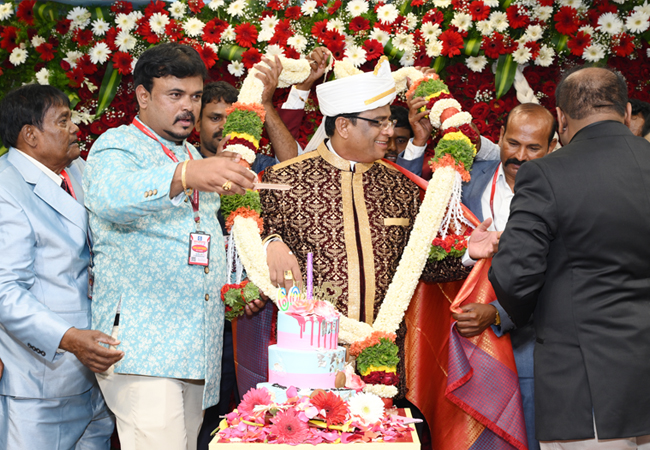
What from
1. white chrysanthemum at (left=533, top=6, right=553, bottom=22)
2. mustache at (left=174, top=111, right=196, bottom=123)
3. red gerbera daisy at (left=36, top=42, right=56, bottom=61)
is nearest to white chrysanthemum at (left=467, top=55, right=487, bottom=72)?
white chrysanthemum at (left=533, top=6, right=553, bottom=22)

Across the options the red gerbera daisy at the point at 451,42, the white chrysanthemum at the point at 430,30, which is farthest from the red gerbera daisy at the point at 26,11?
the red gerbera daisy at the point at 451,42

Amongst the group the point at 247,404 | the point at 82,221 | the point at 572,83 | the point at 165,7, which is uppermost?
the point at 165,7

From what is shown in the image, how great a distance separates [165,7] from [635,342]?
4.18 meters

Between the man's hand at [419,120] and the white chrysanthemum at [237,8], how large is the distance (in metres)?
1.84

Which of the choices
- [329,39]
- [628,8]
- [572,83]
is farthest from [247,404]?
[628,8]

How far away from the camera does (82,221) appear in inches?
121

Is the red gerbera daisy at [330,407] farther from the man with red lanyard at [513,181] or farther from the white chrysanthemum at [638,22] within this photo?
the white chrysanthemum at [638,22]

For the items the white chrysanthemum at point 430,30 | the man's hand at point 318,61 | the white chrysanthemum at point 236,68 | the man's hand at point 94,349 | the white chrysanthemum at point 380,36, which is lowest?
the man's hand at point 94,349

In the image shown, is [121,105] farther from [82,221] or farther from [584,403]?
[584,403]

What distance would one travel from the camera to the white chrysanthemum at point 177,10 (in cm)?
478

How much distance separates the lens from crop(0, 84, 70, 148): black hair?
3.13m

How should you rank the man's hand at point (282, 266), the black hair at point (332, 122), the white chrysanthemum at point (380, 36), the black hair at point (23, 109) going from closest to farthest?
the man's hand at point (282, 266), the black hair at point (23, 109), the black hair at point (332, 122), the white chrysanthemum at point (380, 36)

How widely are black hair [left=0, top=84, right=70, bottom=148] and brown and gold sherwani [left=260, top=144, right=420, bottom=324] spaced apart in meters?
1.19

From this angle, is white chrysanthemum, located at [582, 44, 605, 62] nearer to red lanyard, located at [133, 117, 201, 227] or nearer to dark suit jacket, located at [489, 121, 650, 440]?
dark suit jacket, located at [489, 121, 650, 440]
